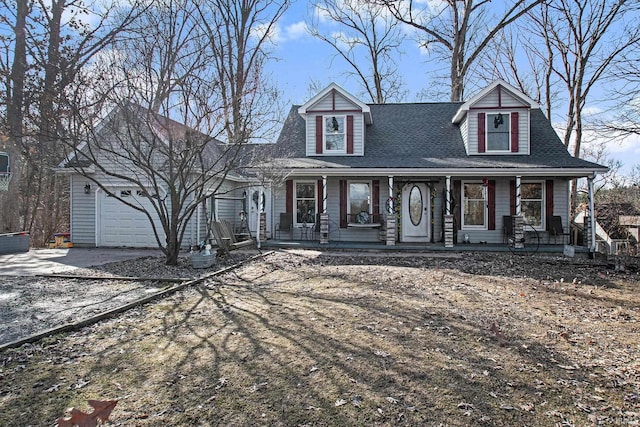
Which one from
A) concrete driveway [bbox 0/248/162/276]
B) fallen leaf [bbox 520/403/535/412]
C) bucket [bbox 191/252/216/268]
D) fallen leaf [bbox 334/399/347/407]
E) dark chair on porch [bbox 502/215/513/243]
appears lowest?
fallen leaf [bbox 520/403/535/412]

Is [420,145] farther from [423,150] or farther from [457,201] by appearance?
[457,201]

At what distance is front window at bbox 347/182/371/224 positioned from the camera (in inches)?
535

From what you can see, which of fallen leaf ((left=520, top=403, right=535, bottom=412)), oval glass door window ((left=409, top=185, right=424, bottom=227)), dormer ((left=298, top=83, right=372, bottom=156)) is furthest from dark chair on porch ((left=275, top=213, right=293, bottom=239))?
fallen leaf ((left=520, top=403, right=535, bottom=412))

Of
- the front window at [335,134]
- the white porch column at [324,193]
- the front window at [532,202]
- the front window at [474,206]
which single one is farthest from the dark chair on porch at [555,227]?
the white porch column at [324,193]

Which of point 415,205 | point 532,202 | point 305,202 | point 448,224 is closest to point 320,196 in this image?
point 305,202

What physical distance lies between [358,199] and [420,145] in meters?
3.03

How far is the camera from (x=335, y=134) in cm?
1405

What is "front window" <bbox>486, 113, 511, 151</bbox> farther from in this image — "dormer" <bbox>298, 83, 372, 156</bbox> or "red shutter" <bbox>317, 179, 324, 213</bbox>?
"red shutter" <bbox>317, 179, 324, 213</bbox>

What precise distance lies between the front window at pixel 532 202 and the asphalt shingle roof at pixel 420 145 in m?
0.97

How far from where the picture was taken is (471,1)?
64.3ft

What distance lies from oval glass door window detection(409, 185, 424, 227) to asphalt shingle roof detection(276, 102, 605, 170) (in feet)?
3.80

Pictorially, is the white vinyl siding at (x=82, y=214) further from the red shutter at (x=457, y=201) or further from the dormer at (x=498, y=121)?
the dormer at (x=498, y=121)

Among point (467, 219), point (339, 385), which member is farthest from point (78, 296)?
point (467, 219)

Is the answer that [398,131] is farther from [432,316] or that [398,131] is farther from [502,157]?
[432,316]
